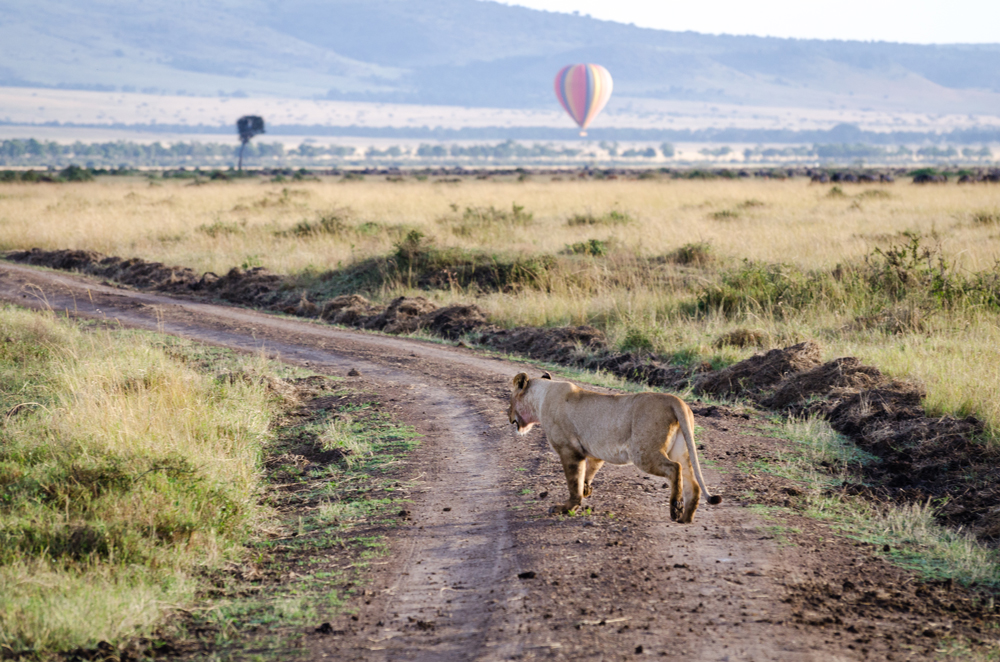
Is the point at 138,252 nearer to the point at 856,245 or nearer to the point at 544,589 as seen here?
the point at 856,245

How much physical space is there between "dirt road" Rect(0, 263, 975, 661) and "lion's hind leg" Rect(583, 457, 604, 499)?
12cm

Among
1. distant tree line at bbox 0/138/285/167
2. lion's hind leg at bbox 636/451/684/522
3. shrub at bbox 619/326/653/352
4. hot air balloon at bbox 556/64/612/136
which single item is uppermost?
hot air balloon at bbox 556/64/612/136

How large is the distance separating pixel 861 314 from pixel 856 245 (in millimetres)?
5596

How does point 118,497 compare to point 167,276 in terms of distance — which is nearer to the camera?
point 118,497

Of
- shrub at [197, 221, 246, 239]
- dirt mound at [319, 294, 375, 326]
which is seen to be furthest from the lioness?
shrub at [197, 221, 246, 239]

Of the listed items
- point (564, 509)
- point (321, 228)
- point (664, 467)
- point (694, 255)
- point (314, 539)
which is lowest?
point (314, 539)

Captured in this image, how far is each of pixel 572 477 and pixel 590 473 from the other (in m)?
0.37

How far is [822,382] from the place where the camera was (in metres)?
10.6

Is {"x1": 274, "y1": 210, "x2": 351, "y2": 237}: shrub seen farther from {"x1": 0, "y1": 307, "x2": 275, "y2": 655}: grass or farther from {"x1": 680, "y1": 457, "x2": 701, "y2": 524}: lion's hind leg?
{"x1": 680, "y1": 457, "x2": 701, "y2": 524}: lion's hind leg

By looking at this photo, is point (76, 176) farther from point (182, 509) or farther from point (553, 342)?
point (182, 509)

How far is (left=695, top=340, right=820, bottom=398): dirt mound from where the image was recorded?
Result: 1116 centimetres

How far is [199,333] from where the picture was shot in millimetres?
14516

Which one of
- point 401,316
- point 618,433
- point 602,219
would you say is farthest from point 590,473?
point 602,219

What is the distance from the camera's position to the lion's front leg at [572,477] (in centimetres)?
655
